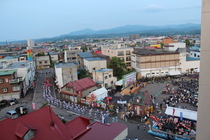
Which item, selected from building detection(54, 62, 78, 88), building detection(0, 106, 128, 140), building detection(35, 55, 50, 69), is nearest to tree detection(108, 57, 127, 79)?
building detection(54, 62, 78, 88)

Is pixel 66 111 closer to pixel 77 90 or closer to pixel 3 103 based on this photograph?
pixel 77 90

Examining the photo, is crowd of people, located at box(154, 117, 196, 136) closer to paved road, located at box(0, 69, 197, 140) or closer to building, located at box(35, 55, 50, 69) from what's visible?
paved road, located at box(0, 69, 197, 140)

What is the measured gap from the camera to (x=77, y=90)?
23.1m

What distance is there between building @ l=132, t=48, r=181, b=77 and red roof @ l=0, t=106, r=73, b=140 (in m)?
26.8

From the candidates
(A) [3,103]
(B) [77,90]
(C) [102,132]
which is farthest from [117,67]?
(C) [102,132]

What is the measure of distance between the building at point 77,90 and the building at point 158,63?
14404 millimetres

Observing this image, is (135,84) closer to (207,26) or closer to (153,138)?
(153,138)

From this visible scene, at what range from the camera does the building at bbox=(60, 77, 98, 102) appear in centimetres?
2325

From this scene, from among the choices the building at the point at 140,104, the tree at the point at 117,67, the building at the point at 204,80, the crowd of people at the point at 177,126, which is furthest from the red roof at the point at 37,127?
the tree at the point at 117,67

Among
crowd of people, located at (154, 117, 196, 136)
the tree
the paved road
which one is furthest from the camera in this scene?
the tree

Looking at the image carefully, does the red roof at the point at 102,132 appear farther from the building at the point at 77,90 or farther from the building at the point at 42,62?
the building at the point at 42,62

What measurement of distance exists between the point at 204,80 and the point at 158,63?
31.1 metres

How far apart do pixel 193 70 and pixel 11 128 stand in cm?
3750

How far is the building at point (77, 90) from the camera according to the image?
23.2m
